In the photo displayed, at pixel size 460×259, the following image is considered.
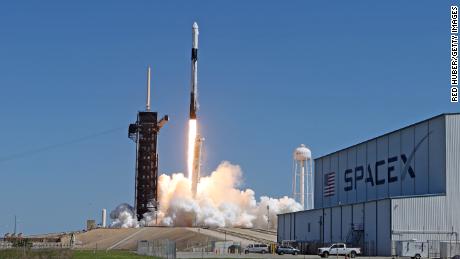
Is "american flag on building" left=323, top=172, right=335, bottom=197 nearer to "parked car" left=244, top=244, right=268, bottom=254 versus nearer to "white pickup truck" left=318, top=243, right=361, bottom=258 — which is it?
"parked car" left=244, top=244, right=268, bottom=254

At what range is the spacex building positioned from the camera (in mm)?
85750

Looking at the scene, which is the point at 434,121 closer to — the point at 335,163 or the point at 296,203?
the point at 335,163

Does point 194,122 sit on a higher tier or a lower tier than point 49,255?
higher

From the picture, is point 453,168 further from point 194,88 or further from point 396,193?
point 194,88

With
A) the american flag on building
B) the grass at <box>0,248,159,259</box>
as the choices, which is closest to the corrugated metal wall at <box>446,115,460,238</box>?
the grass at <box>0,248,159,259</box>

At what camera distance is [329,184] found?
406 ft

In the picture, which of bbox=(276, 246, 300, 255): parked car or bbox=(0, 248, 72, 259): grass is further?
bbox=(276, 246, 300, 255): parked car

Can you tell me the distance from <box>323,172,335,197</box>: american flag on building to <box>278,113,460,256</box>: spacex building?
9.66ft

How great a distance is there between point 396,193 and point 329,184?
85.7 feet

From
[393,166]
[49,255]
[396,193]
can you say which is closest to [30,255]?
[49,255]

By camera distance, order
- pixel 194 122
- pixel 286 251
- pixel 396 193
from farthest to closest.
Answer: pixel 194 122 < pixel 396 193 < pixel 286 251

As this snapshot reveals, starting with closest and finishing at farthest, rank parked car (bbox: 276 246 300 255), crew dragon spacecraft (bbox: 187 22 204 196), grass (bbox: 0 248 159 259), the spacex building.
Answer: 1. grass (bbox: 0 248 159 259)
2. the spacex building
3. parked car (bbox: 276 246 300 255)
4. crew dragon spacecraft (bbox: 187 22 204 196)

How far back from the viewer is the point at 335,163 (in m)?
122

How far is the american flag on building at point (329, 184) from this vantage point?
122 m
